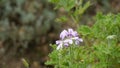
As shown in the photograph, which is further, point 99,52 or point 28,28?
point 28,28

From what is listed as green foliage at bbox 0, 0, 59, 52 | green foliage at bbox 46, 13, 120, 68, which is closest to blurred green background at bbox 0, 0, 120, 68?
green foliage at bbox 0, 0, 59, 52

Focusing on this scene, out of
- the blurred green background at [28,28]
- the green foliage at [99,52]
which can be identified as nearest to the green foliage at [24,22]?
the blurred green background at [28,28]

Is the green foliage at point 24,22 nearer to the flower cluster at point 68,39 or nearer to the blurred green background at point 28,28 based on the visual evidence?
the blurred green background at point 28,28

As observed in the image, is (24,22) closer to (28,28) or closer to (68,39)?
(28,28)

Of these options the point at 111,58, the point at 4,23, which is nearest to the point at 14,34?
the point at 4,23

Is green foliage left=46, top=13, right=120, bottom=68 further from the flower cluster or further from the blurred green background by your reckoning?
the blurred green background

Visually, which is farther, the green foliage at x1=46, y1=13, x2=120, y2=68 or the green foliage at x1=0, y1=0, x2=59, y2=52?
the green foliage at x1=0, y1=0, x2=59, y2=52

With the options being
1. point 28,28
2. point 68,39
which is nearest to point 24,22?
point 28,28
